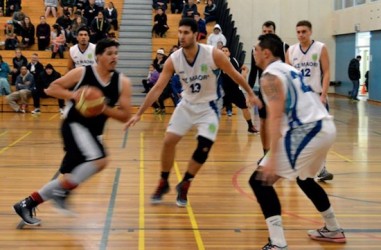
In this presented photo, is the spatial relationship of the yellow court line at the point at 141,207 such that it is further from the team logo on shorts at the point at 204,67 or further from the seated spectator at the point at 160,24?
the seated spectator at the point at 160,24

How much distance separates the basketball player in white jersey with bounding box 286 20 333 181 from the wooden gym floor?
4.39 feet

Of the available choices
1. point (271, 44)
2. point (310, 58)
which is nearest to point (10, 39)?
Answer: point (310, 58)

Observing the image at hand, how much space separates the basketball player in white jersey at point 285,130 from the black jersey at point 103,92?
58.4 inches

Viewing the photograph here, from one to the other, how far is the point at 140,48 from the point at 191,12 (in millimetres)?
2332

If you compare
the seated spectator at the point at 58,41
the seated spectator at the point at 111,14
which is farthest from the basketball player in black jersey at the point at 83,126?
the seated spectator at the point at 111,14

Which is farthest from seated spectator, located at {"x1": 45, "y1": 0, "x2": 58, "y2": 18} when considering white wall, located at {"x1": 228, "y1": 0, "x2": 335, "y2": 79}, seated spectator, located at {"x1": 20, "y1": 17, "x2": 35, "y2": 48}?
white wall, located at {"x1": 228, "y1": 0, "x2": 335, "y2": 79}

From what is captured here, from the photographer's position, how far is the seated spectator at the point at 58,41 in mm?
20531

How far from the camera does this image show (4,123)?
49.7 ft

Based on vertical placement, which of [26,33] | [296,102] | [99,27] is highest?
[99,27]

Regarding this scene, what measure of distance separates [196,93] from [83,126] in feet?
4.76

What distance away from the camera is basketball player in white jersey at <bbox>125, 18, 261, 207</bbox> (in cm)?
636

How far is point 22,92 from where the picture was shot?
1786cm

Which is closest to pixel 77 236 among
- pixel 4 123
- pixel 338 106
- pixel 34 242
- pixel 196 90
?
pixel 34 242

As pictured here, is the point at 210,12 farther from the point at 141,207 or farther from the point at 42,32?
the point at 141,207
